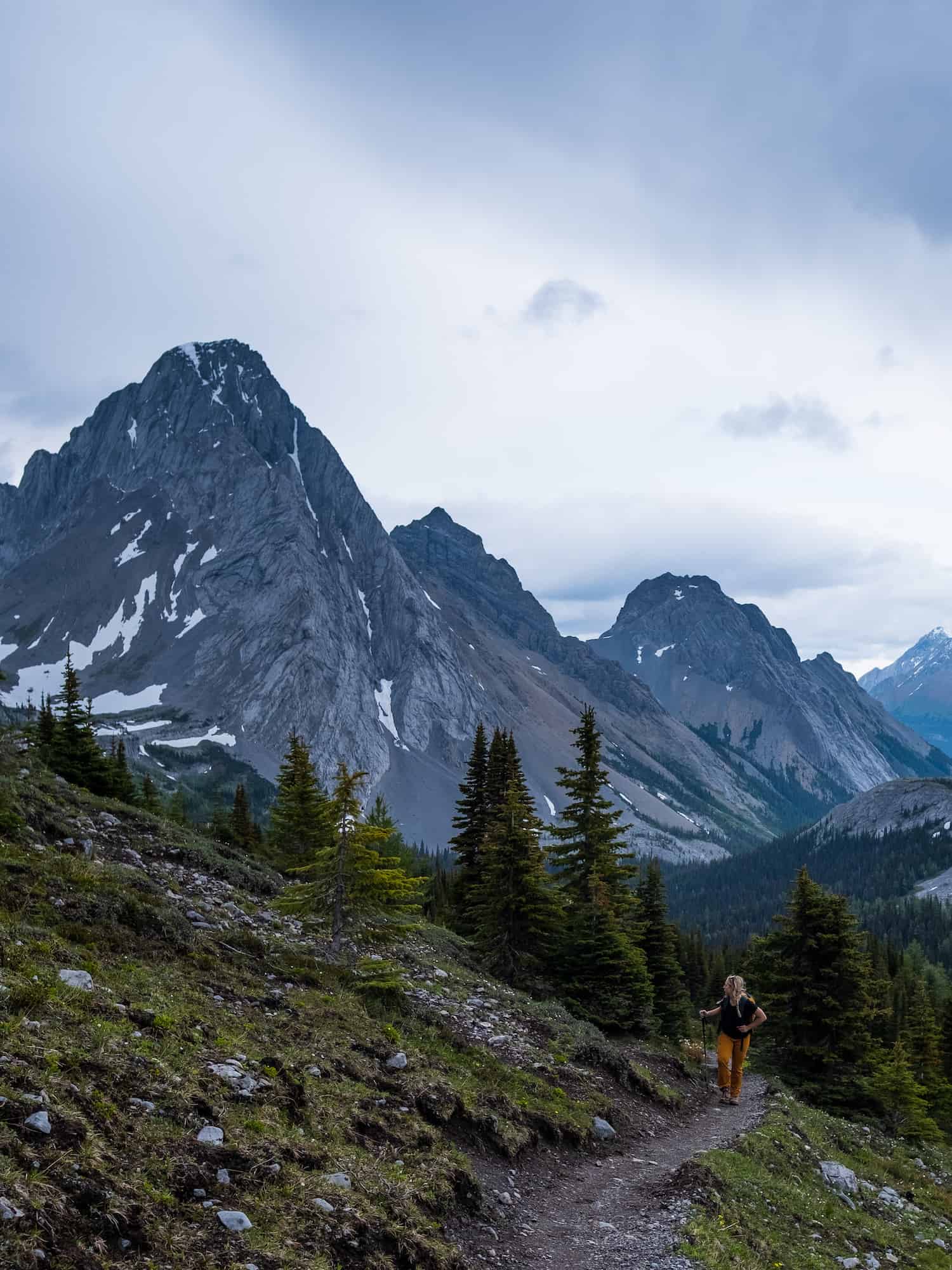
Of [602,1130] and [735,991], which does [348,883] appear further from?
[735,991]

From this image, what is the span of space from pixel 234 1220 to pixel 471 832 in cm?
3841

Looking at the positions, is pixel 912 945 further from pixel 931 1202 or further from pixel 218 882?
pixel 218 882

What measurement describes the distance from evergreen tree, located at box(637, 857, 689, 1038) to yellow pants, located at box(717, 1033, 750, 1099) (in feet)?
74.2

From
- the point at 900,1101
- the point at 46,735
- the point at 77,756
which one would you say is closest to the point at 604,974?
the point at 900,1101

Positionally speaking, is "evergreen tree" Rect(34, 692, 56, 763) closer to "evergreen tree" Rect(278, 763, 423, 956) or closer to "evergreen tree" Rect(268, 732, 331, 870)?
"evergreen tree" Rect(268, 732, 331, 870)

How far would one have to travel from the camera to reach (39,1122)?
7277mm

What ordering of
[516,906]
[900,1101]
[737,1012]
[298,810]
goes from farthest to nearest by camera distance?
[298,810] < [900,1101] < [516,906] < [737,1012]

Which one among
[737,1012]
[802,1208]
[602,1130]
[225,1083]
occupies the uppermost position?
[225,1083]

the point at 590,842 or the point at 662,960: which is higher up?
the point at 590,842

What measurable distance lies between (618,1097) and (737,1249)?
9040 mm

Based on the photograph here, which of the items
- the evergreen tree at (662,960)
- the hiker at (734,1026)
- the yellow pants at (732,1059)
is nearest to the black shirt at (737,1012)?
the hiker at (734,1026)

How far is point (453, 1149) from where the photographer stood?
12.0 metres

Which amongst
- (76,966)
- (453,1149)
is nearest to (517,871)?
(453,1149)

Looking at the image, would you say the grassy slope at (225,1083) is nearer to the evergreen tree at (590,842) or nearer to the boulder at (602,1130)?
the boulder at (602,1130)
